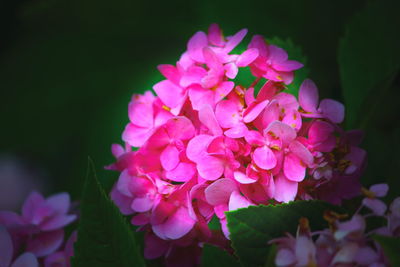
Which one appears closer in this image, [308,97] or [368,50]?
[308,97]

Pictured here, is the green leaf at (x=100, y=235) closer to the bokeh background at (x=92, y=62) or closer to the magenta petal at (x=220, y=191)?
the magenta petal at (x=220, y=191)

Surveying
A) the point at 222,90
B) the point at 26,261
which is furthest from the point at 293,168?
the point at 26,261

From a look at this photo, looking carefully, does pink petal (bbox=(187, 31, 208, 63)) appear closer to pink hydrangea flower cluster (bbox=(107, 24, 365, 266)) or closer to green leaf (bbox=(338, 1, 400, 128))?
pink hydrangea flower cluster (bbox=(107, 24, 365, 266))

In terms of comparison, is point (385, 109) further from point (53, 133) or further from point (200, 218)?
point (53, 133)

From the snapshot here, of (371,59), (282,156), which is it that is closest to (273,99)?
(282,156)

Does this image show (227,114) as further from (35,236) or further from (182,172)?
(35,236)

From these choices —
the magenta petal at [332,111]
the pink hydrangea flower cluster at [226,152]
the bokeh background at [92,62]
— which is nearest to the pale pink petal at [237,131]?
the pink hydrangea flower cluster at [226,152]

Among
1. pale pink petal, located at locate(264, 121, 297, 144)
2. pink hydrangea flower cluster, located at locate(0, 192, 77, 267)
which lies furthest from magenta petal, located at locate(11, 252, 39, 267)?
pale pink petal, located at locate(264, 121, 297, 144)
